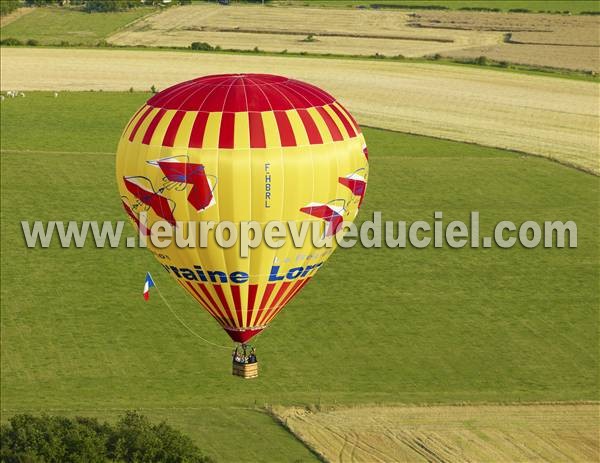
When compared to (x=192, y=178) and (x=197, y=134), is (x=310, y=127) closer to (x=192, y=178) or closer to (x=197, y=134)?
(x=197, y=134)

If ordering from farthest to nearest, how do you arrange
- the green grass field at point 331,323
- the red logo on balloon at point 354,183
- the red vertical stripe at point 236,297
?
1. the green grass field at point 331,323
2. the red logo on balloon at point 354,183
3. the red vertical stripe at point 236,297

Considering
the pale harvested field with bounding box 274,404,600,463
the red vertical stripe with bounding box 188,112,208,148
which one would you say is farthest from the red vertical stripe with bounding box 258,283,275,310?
the pale harvested field with bounding box 274,404,600,463

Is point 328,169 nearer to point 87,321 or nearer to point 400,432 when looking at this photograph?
point 400,432

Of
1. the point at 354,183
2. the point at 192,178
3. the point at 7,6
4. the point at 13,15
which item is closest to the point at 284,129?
the point at 192,178

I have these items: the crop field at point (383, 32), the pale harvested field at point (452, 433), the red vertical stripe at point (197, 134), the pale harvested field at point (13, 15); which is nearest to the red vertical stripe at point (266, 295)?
the red vertical stripe at point (197, 134)

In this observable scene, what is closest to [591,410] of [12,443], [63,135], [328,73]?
[12,443]

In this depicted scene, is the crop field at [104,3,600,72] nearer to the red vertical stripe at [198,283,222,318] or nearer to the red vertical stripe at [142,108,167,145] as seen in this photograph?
the red vertical stripe at [198,283,222,318]

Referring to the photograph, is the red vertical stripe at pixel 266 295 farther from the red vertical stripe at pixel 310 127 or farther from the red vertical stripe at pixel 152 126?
the red vertical stripe at pixel 152 126
